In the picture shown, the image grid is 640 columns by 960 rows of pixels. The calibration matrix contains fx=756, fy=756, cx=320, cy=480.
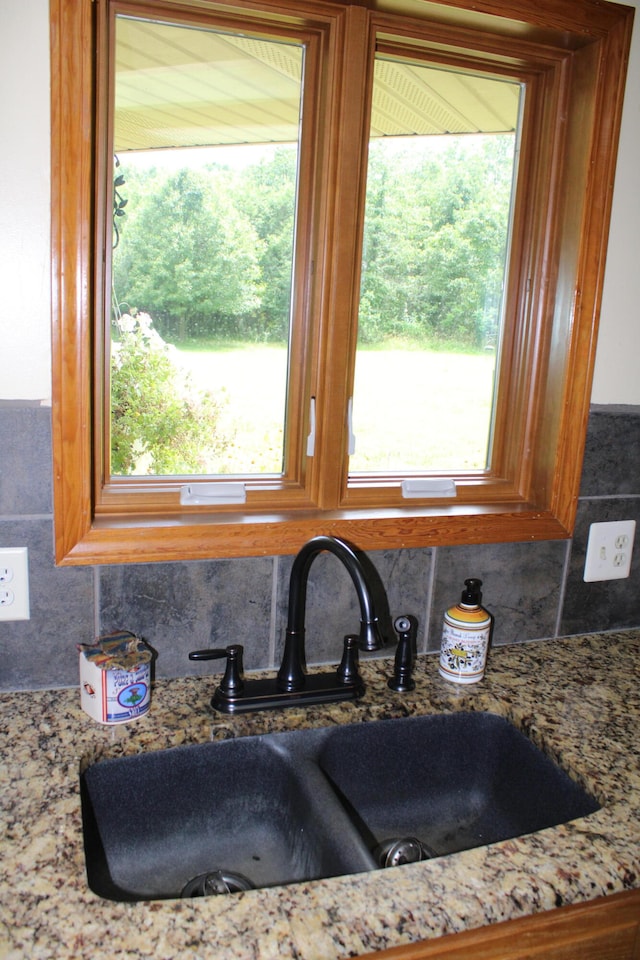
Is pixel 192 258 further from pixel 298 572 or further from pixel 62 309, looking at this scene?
pixel 298 572

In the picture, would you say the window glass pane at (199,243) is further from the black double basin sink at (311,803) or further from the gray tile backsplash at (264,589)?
the black double basin sink at (311,803)

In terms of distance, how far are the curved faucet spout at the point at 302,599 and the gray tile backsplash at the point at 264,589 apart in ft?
0.25

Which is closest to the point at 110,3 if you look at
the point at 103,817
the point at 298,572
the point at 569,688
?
the point at 298,572

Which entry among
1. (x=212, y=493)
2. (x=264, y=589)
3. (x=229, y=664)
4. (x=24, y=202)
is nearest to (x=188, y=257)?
(x=24, y=202)

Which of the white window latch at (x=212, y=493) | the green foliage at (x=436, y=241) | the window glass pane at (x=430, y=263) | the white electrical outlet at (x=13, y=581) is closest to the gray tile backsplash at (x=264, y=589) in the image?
the white electrical outlet at (x=13, y=581)

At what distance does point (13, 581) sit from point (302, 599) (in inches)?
17.8

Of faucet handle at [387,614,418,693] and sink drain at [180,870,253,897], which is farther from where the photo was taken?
faucet handle at [387,614,418,693]

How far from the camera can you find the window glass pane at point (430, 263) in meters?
1.38

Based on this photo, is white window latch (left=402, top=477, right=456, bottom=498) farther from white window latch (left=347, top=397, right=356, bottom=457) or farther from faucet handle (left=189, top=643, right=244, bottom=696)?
faucet handle (left=189, top=643, right=244, bottom=696)

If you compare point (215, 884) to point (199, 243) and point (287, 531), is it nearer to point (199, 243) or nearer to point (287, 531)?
point (287, 531)

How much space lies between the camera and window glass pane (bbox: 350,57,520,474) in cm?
138

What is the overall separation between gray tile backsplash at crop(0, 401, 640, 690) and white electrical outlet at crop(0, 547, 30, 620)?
0.05 feet

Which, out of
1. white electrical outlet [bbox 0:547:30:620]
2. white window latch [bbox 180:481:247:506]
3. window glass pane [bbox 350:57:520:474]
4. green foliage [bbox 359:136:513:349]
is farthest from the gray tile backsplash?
green foliage [bbox 359:136:513:349]

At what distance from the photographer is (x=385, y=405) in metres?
1.46
